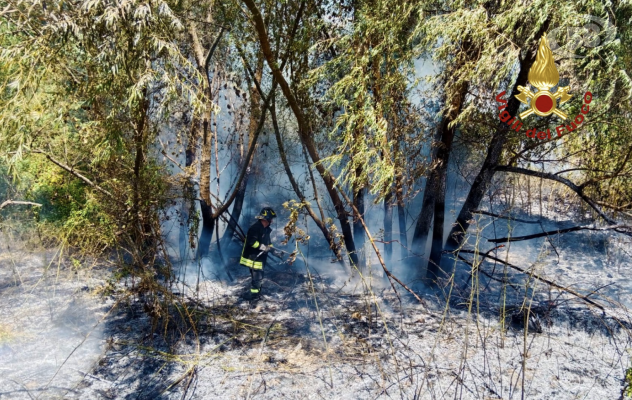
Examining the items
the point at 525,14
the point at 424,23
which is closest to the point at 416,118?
the point at 424,23

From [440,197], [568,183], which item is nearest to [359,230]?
[440,197]

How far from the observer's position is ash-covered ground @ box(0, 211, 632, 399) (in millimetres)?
4496

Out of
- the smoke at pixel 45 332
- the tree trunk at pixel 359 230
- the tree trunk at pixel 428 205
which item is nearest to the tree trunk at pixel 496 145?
the tree trunk at pixel 428 205

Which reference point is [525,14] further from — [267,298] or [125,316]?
[125,316]

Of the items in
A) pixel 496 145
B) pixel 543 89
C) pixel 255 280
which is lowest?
pixel 255 280

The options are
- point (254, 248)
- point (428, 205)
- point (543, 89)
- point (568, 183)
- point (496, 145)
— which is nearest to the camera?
point (543, 89)

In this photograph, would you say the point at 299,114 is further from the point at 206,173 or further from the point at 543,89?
the point at 543,89

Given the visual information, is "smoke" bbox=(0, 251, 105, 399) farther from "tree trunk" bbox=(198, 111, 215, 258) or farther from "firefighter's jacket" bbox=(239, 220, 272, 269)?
"tree trunk" bbox=(198, 111, 215, 258)

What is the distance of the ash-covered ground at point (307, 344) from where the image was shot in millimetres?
4496

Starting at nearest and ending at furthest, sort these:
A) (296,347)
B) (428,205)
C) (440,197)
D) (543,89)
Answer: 1. (296,347)
2. (543,89)
3. (440,197)
4. (428,205)

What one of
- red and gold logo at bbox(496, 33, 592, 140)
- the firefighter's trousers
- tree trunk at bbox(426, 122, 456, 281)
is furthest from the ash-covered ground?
red and gold logo at bbox(496, 33, 592, 140)

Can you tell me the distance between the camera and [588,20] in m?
5.14

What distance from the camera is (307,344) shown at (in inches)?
214

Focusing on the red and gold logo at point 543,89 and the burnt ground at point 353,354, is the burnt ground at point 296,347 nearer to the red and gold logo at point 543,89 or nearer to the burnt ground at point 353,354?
the burnt ground at point 353,354
